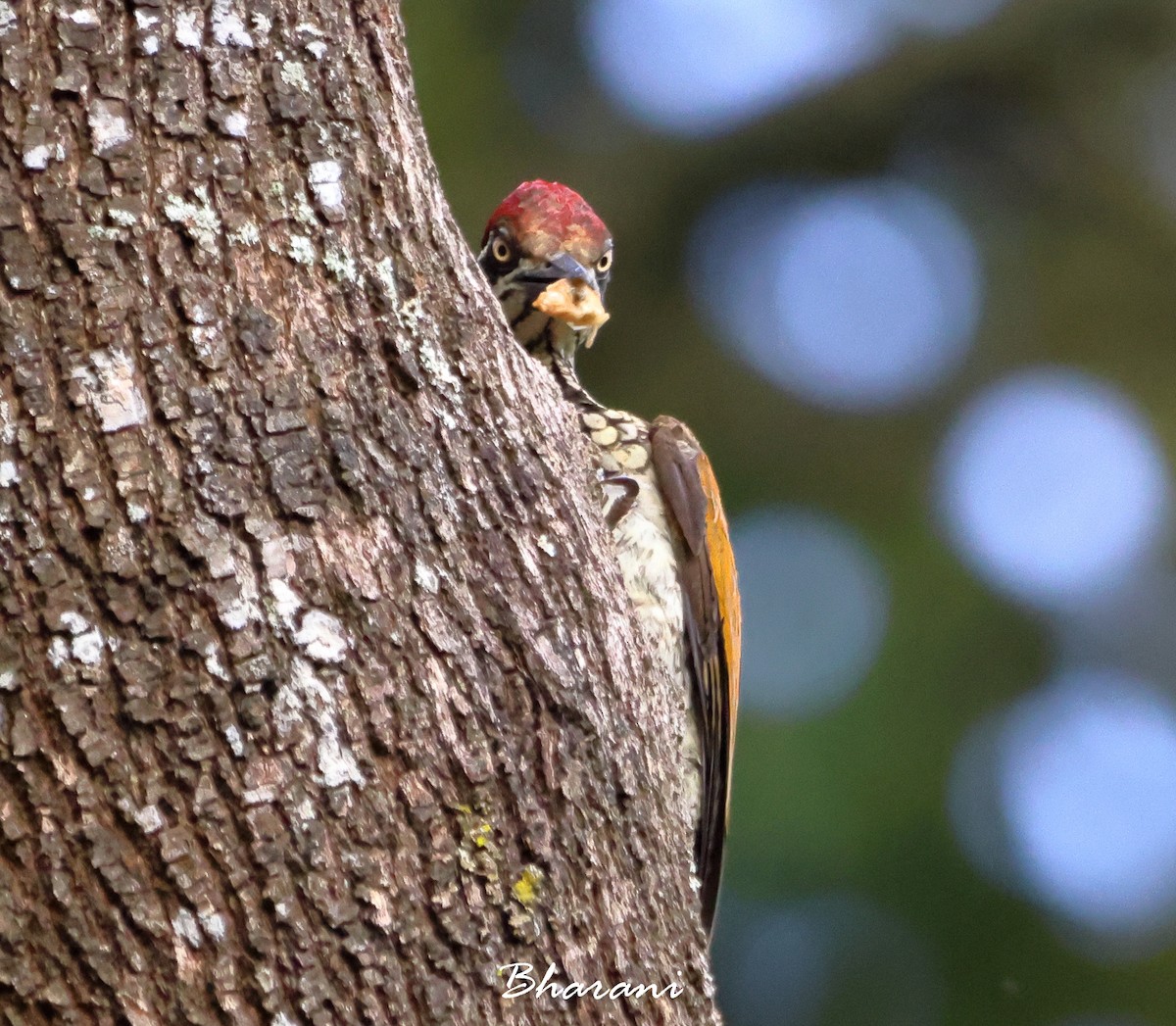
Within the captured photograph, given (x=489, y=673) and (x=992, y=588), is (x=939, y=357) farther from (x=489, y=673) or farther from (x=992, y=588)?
(x=489, y=673)

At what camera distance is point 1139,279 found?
7.13 metres

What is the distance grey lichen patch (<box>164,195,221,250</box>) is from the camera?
1.80 meters

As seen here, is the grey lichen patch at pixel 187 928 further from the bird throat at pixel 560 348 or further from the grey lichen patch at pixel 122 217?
the bird throat at pixel 560 348

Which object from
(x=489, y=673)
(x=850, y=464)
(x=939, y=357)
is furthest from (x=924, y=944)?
(x=489, y=673)

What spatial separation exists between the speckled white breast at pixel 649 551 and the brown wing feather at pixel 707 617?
0.02m

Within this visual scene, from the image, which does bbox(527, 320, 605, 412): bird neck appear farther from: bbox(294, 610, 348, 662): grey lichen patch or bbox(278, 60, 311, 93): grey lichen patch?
bbox(294, 610, 348, 662): grey lichen patch

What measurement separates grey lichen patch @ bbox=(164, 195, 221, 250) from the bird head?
1.71 metres

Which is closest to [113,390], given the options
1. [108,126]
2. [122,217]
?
[122,217]

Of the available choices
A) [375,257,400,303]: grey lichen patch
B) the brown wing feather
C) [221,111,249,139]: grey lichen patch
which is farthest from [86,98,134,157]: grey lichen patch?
the brown wing feather

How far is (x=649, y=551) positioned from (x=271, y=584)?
5.17 feet

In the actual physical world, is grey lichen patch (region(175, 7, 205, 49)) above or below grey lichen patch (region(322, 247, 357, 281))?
above

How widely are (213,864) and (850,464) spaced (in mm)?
5600

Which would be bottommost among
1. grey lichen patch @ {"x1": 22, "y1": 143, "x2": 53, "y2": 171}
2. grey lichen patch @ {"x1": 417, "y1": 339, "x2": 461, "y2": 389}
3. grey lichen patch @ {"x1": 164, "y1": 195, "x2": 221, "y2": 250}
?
grey lichen patch @ {"x1": 417, "y1": 339, "x2": 461, "y2": 389}

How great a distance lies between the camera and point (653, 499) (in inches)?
131
